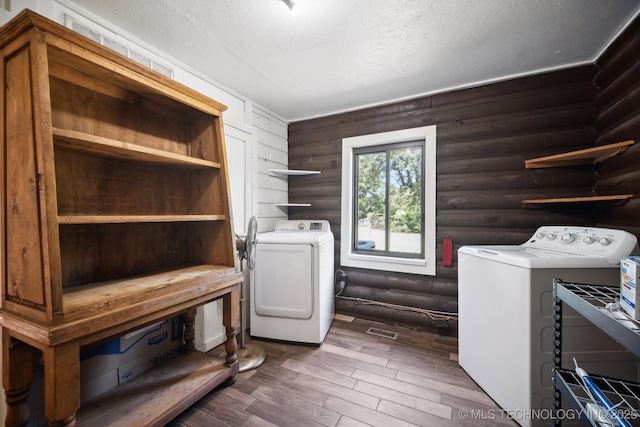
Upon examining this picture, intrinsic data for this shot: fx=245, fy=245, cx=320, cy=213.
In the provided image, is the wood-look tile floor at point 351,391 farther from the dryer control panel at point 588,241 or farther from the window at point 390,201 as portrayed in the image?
the dryer control panel at point 588,241

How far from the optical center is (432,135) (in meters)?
2.50

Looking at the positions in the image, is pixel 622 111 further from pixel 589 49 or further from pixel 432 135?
pixel 432 135

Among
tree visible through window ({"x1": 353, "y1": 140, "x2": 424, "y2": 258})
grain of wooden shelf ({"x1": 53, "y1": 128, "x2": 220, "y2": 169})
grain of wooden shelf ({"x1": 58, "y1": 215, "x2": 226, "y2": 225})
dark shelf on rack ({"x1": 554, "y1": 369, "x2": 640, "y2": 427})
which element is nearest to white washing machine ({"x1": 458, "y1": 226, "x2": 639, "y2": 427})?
dark shelf on rack ({"x1": 554, "y1": 369, "x2": 640, "y2": 427})

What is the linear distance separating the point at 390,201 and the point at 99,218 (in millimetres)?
2527

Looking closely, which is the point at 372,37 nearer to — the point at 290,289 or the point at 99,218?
the point at 99,218

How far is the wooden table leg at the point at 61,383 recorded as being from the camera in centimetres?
90

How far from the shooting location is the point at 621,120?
170 cm

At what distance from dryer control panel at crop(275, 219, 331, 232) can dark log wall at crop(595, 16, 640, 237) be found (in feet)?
7.48

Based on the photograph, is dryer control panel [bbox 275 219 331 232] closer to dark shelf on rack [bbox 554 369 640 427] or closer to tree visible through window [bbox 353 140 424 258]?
tree visible through window [bbox 353 140 424 258]

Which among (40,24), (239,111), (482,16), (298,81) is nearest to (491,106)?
(482,16)

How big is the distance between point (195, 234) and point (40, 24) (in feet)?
4.15

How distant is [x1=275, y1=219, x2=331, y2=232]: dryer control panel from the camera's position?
283cm

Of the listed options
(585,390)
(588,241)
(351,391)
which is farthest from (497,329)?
(351,391)

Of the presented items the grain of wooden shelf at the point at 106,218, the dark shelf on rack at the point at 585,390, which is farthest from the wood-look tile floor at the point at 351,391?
the grain of wooden shelf at the point at 106,218
